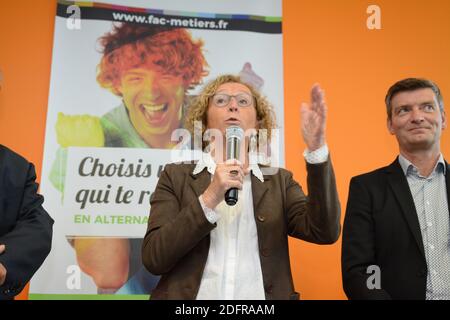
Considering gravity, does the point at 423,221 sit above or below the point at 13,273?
above

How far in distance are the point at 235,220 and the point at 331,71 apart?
160cm

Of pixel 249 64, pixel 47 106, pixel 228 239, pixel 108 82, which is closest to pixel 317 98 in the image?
pixel 228 239

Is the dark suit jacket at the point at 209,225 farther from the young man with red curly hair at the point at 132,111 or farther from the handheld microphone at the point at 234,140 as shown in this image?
the young man with red curly hair at the point at 132,111

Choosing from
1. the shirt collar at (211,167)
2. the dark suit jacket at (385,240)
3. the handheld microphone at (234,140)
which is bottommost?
the dark suit jacket at (385,240)

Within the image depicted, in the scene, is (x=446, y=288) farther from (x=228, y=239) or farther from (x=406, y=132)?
(x=228, y=239)

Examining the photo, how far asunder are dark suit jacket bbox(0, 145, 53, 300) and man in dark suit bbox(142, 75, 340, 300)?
428 millimetres

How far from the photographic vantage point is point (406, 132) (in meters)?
2.07

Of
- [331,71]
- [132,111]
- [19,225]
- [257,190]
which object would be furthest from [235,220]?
[331,71]

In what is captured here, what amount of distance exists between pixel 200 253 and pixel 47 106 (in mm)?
1592

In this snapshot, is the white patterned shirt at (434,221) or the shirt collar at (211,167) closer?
the white patterned shirt at (434,221)

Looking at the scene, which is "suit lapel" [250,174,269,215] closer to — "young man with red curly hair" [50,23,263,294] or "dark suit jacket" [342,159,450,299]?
"dark suit jacket" [342,159,450,299]

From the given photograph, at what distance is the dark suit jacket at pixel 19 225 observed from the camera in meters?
1.72

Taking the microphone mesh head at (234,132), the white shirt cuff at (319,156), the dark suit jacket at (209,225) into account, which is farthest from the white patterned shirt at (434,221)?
the microphone mesh head at (234,132)

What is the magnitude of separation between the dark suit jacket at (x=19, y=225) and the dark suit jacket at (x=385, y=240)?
1.26 m
